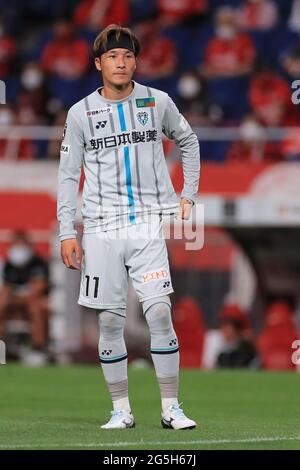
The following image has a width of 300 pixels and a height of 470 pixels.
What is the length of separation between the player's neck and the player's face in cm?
6

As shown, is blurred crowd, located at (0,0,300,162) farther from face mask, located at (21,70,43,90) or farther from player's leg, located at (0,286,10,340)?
player's leg, located at (0,286,10,340)

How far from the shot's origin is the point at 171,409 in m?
8.21

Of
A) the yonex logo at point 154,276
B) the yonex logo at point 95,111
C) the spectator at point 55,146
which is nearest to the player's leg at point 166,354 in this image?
the yonex logo at point 154,276

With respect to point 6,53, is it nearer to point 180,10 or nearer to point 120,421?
point 180,10

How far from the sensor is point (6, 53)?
2220cm

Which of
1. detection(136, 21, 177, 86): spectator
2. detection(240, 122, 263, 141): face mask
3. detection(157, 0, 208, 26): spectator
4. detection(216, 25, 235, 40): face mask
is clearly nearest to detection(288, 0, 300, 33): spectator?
detection(216, 25, 235, 40): face mask

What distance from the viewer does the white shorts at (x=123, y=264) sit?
8211 mm

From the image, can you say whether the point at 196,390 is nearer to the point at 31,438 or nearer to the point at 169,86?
the point at 31,438

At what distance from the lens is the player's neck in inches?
326

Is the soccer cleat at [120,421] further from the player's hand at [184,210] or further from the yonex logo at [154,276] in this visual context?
the player's hand at [184,210]

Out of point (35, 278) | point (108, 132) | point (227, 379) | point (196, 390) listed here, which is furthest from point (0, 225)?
point (108, 132)

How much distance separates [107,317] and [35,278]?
10003 mm
